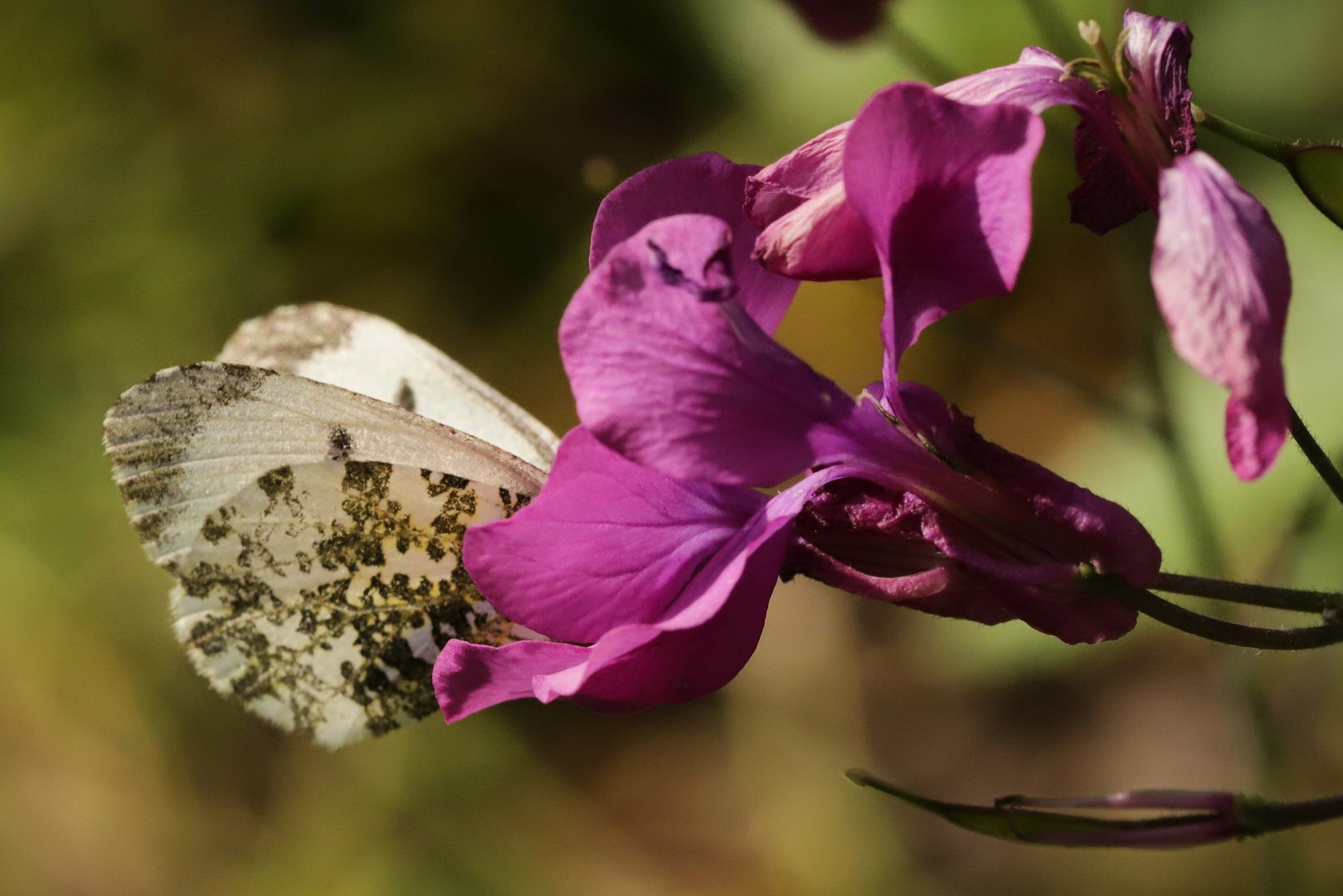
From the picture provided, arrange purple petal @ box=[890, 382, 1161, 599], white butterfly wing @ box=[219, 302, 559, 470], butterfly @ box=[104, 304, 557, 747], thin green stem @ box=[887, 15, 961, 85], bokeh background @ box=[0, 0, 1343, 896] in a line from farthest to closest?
1. bokeh background @ box=[0, 0, 1343, 896]
2. thin green stem @ box=[887, 15, 961, 85]
3. white butterfly wing @ box=[219, 302, 559, 470]
4. butterfly @ box=[104, 304, 557, 747]
5. purple petal @ box=[890, 382, 1161, 599]

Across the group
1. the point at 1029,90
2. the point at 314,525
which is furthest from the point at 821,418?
the point at 314,525

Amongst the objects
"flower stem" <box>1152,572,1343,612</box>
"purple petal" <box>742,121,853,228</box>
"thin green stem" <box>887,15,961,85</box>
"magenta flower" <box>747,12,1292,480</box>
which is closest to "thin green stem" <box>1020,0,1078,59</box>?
"thin green stem" <box>887,15,961,85</box>

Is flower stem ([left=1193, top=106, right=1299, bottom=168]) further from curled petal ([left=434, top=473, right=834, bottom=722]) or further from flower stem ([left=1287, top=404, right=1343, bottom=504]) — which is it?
curled petal ([left=434, top=473, right=834, bottom=722])

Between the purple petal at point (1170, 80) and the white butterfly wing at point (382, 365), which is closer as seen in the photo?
the purple petal at point (1170, 80)

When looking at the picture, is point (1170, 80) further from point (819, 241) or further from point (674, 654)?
point (674, 654)

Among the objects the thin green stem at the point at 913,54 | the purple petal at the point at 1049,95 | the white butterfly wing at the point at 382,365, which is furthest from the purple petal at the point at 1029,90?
the thin green stem at the point at 913,54

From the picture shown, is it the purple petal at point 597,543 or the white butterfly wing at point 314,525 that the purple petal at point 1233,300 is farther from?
the white butterfly wing at point 314,525

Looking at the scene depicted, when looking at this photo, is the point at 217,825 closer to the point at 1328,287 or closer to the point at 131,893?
the point at 131,893
